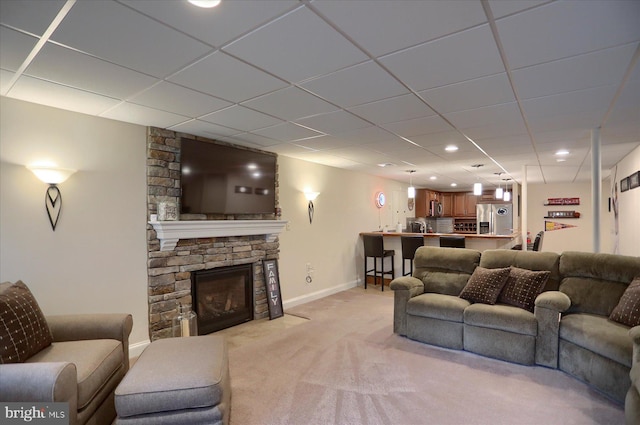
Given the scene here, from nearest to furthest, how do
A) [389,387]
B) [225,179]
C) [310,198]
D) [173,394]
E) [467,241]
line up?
[173,394]
[389,387]
[225,179]
[310,198]
[467,241]

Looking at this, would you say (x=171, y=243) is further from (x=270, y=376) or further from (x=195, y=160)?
(x=270, y=376)

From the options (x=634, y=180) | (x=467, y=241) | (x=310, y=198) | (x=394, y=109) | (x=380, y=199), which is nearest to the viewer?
(x=394, y=109)

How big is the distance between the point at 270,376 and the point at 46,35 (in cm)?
283

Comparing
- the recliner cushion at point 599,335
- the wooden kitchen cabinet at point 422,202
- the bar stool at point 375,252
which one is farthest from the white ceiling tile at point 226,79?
the wooden kitchen cabinet at point 422,202

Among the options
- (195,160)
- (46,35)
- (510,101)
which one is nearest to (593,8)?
(510,101)

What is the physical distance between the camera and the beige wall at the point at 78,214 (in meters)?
2.73

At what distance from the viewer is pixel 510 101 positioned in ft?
9.04

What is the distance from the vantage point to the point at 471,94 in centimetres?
260

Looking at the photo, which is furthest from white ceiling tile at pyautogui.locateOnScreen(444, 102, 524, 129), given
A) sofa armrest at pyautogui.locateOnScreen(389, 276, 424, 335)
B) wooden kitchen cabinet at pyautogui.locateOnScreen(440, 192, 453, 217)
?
wooden kitchen cabinet at pyautogui.locateOnScreen(440, 192, 453, 217)

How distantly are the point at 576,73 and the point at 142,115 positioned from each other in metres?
3.51

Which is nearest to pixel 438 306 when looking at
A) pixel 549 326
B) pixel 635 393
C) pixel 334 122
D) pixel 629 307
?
pixel 549 326

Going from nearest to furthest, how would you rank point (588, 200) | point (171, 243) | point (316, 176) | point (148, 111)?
point (148, 111)
point (171, 243)
point (316, 176)
point (588, 200)

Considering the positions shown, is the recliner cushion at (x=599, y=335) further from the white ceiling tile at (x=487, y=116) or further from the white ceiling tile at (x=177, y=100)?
the white ceiling tile at (x=177, y=100)

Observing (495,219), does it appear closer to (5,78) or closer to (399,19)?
(399,19)
